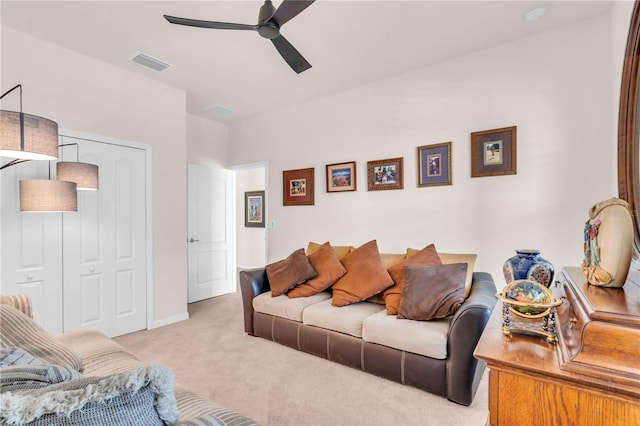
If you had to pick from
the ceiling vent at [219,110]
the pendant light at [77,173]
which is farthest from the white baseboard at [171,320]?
the ceiling vent at [219,110]

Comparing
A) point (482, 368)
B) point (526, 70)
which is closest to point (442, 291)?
point (482, 368)

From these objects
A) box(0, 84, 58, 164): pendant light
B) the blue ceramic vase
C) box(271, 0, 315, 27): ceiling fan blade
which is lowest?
the blue ceramic vase

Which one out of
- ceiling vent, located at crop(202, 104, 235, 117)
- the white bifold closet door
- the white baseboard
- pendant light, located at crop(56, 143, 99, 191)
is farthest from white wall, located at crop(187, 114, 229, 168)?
the white baseboard

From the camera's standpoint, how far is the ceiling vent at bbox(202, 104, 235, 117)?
14.8ft

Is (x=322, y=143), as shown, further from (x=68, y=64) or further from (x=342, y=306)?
(x=68, y=64)

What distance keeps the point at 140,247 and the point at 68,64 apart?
6.42 ft

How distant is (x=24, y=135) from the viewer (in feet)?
5.23

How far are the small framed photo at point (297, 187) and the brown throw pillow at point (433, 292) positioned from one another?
216 centimetres

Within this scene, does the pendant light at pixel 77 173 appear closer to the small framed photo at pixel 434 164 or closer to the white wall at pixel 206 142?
the white wall at pixel 206 142

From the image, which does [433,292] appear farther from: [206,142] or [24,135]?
[206,142]

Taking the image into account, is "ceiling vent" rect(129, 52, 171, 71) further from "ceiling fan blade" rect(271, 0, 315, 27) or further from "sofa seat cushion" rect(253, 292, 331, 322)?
"sofa seat cushion" rect(253, 292, 331, 322)

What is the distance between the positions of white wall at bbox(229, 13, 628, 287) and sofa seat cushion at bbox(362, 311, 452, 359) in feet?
3.98

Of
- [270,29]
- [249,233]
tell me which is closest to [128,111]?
[270,29]

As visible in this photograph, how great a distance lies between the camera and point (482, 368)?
2164 millimetres
